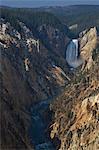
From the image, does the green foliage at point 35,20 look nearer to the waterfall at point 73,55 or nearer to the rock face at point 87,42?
the waterfall at point 73,55

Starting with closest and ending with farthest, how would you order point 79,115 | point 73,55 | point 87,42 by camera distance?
point 79,115 < point 73,55 < point 87,42

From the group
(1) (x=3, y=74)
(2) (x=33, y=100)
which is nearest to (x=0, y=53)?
(1) (x=3, y=74)

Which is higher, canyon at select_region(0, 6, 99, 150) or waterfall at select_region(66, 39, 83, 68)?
canyon at select_region(0, 6, 99, 150)

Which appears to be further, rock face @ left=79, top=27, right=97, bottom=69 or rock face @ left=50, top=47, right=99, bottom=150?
rock face @ left=79, top=27, right=97, bottom=69

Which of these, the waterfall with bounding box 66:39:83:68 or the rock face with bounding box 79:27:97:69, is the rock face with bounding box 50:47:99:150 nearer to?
the waterfall with bounding box 66:39:83:68

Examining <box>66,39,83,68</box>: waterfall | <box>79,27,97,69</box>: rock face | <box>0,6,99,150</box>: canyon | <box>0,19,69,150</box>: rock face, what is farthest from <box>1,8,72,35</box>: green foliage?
<box>0,19,69,150</box>: rock face

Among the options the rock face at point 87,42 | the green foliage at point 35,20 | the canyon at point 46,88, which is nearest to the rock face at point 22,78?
the canyon at point 46,88

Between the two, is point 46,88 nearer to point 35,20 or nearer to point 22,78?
point 22,78

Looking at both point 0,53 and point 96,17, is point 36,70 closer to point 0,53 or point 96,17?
point 0,53

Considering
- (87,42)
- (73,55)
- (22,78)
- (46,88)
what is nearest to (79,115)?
(22,78)
